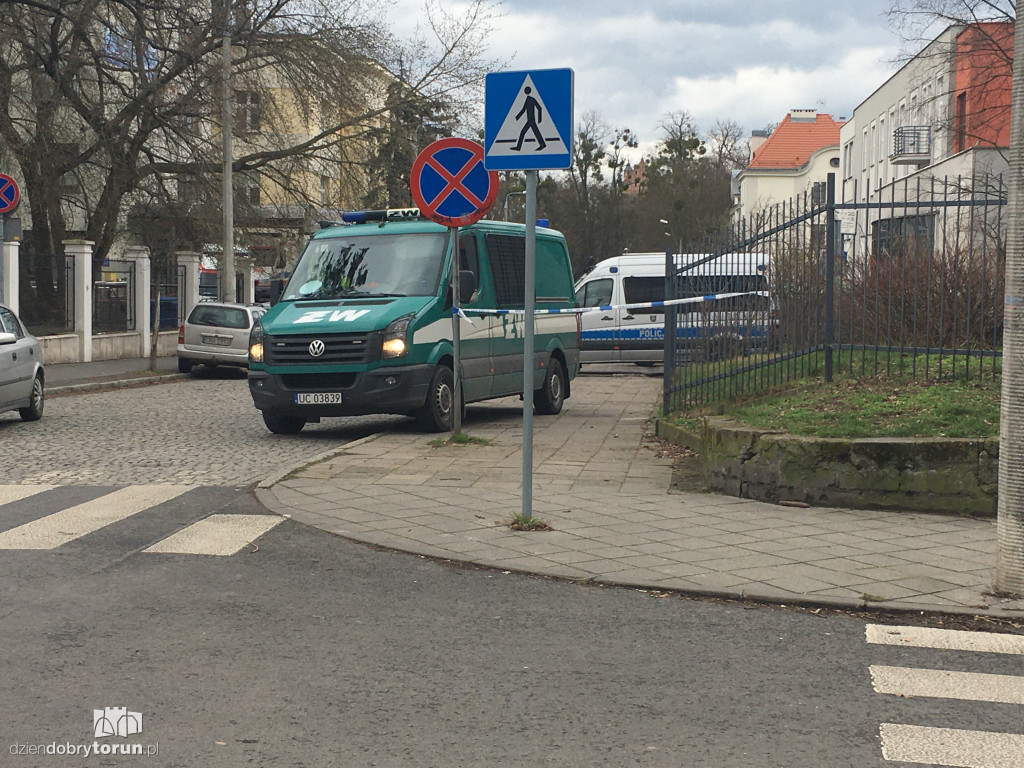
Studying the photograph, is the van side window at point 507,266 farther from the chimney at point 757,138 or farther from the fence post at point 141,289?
the chimney at point 757,138

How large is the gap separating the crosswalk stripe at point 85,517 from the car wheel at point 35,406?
660 centimetres

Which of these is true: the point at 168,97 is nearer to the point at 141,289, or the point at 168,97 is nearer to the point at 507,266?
the point at 141,289

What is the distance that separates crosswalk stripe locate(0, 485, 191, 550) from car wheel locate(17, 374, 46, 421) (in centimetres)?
660

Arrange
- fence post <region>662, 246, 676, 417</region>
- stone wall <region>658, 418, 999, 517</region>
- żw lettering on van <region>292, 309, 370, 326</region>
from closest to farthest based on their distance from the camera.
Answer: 1. stone wall <region>658, 418, 999, 517</region>
2. fence post <region>662, 246, 676, 417</region>
3. żw lettering on van <region>292, 309, 370, 326</region>

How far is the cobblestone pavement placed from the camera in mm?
10672

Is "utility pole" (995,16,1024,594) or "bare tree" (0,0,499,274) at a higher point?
"bare tree" (0,0,499,274)

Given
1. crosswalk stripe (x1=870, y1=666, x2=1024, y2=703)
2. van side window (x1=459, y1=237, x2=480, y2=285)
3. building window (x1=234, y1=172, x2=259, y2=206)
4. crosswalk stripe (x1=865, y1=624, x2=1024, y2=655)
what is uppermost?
building window (x1=234, y1=172, x2=259, y2=206)

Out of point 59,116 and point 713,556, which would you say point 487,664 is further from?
point 59,116

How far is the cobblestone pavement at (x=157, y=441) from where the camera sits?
35.0 feet

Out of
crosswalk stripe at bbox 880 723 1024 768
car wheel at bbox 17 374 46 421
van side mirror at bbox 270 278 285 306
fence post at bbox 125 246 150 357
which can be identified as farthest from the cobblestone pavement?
fence post at bbox 125 246 150 357

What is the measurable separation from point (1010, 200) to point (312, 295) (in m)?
9.33

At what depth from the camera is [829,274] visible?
35.3ft

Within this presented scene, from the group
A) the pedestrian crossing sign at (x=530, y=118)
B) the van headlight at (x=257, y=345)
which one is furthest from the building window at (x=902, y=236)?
the van headlight at (x=257, y=345)

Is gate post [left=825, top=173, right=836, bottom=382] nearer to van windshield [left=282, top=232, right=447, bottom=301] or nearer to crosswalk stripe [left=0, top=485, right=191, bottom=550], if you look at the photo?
van windshield [left=282, top=232, right=447, bottom=301]
